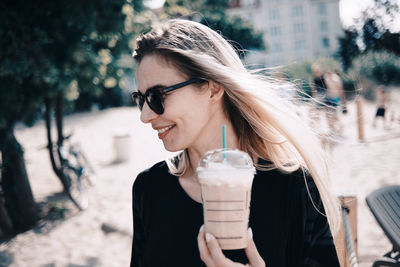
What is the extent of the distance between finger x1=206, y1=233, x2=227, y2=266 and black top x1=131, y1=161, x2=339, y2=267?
310mm

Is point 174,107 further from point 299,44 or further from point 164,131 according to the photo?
point 299,44

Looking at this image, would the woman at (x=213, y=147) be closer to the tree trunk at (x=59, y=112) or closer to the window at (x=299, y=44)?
the tree trunk at (x=59, y=112)

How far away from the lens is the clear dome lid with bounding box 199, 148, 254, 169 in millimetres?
1082

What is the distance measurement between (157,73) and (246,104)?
1.43 ft

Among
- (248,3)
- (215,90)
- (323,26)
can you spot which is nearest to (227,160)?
(215,90)

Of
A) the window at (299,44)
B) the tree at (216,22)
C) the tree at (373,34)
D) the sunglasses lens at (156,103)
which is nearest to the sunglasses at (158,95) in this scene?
the sunglasses lens at (156,103)

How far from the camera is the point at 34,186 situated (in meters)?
7.93

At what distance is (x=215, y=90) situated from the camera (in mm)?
1539

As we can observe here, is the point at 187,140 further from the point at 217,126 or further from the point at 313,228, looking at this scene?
the point at 313,228

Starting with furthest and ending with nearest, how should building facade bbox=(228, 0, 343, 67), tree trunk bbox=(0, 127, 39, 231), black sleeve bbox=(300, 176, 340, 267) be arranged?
building facade bbox=(228, 0, 343, 67) < tree trunk bbox=(0, 127, 39, 231) < black sleeve bbox=(300, 176, 340, 267)

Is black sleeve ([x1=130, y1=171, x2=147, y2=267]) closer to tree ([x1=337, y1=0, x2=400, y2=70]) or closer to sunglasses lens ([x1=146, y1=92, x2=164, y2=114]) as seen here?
sunglasses lens ([x1=146, y1=92, x2=164, y2=114])

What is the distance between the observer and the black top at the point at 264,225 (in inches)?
52.0

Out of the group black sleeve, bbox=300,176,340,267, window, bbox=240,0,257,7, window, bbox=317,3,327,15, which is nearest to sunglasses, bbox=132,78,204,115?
black sleeve, bbox=300,176,340,267

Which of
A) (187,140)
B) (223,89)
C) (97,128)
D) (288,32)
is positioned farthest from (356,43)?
(288,32)
